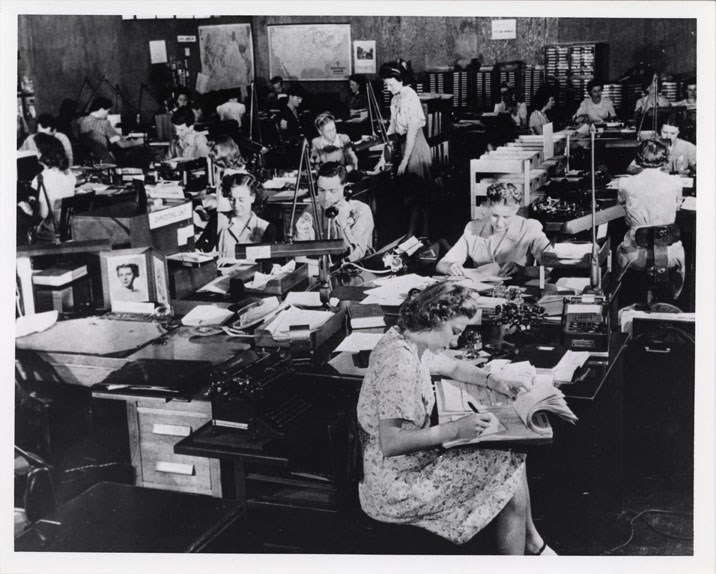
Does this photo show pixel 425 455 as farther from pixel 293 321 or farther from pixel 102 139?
pixel 102 139

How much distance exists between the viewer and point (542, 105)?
3809mm

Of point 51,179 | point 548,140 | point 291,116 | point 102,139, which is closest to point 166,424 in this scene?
point 51,179

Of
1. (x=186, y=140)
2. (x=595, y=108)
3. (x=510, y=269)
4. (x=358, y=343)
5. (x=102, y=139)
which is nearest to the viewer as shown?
(x=358, y=343)

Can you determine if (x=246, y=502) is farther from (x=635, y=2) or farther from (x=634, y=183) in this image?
(x=634, y=183)

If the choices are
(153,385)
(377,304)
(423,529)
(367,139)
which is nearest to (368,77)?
(367,139)

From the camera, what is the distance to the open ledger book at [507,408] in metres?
2.46

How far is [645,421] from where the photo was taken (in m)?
3.13

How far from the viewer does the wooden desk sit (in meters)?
2.71

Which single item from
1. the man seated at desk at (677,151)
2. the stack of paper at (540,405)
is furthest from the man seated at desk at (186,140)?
the stack of paper at (540,405)

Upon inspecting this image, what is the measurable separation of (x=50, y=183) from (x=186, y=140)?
213 centimetres

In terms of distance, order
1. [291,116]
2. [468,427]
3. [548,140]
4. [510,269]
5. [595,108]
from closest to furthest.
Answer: [468,427] < [510,269] < [595,108] < [548,140] < [291,116]

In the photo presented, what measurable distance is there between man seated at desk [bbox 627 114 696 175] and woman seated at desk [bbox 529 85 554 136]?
513 mm

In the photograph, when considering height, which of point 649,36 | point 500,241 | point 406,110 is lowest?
point 500,241

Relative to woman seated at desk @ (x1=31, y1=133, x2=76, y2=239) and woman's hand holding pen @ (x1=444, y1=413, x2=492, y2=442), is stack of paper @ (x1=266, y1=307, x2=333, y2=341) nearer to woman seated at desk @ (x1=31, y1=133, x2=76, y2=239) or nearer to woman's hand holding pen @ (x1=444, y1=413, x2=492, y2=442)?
woman's hand holding pen @ (x1=444, y1=413, x2=492, y2=442)
